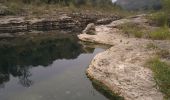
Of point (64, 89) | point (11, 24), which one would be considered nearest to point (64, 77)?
point (64, 89)

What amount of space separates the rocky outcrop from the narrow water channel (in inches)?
375

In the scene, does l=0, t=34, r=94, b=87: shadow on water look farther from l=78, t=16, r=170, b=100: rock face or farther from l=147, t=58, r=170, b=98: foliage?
l=147, t=58, r=170, b=98: foliage

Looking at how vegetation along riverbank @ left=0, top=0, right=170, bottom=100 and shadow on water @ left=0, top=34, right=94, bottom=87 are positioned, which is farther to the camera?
shadow on water @ left=0, top=34, right=94, bottom=87

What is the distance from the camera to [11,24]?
4191cm

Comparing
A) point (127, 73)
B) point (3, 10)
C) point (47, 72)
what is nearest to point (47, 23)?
point (3, 10)

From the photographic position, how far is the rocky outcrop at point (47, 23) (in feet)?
137

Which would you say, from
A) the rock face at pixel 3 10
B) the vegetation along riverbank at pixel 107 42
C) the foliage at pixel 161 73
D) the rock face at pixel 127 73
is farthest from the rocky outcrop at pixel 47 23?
the foliage at pixel 161 73

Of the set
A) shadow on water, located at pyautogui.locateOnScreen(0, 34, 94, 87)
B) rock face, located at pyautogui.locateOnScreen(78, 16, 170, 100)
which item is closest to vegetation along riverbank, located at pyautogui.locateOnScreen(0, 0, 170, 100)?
rock face, located at pyautogui.locateOnScreen(78, 16, 170, 100)

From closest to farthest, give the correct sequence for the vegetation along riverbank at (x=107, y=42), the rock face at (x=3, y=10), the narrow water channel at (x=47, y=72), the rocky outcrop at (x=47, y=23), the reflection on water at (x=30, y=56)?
1. the vegetation along riverbank at (x=107, y=42)
2. the narrow water channel at (x=47, y=72)
3. the reflection on water at (x=30, y=56)
4. the rocky outcrop at (x=47, y=23)
5. the rock face at (x=3, y=10)

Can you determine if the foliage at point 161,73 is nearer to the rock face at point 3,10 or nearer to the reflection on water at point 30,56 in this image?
the reflection on water at point 30,56

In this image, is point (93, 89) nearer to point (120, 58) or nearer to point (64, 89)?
point (64, 89)

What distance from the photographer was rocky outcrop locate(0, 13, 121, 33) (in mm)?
41844

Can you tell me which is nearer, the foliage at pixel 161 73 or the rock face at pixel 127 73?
the foliage at pixel 161 73

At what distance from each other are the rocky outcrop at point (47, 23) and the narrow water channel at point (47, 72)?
952cm
